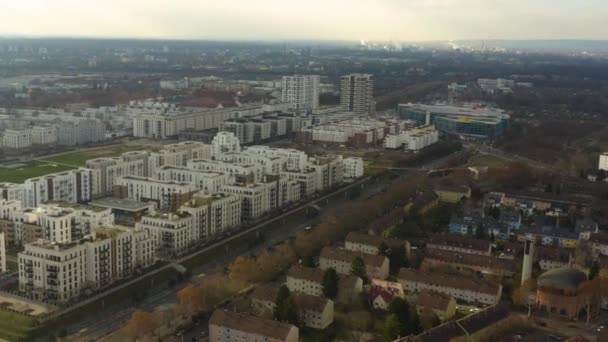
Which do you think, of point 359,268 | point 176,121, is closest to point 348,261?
point 359,268

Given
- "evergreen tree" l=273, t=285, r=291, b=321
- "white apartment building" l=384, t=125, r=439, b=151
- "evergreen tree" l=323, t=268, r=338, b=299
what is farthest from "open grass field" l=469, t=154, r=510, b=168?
"evergreen tree" l=273, t=285, r=291, b=321

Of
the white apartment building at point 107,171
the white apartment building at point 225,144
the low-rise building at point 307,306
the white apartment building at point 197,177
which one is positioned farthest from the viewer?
the white apartment building at point 225,144

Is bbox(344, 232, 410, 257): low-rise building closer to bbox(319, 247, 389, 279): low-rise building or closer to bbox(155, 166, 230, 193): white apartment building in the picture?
bbox(319, 247, 389, 279): low-rise building

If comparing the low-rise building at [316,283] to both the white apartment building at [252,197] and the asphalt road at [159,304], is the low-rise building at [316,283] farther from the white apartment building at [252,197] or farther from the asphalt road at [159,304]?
→ the white apartment building at [252,197]

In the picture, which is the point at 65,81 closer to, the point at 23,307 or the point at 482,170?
the point at 482,170

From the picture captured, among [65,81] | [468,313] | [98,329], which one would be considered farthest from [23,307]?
[65,81]

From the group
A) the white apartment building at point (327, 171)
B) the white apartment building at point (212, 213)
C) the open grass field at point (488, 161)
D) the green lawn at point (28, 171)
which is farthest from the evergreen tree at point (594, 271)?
the green lawn at point (28, 171)
